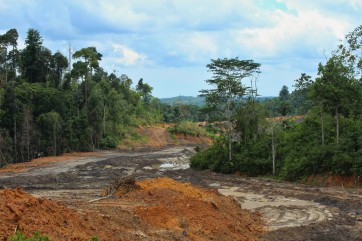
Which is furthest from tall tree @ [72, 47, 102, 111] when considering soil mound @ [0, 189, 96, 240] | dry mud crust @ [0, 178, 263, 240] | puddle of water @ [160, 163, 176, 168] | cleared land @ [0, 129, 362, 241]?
soil mound @ [0, 189, 96, 240]

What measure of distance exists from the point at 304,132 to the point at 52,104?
28.8 meters

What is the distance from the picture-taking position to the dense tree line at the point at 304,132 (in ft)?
89.1

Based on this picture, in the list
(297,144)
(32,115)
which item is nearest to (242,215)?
(297,144)

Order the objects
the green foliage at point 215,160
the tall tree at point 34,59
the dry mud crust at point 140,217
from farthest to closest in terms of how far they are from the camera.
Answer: the tall tree at point 34,59
the green foliage at point 215,160
the dry mud crust at point 140,217

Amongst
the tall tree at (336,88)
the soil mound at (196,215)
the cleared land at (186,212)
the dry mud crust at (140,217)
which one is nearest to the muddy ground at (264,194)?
the cleared land at (186,212)

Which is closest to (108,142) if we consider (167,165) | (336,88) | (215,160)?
(167,165)

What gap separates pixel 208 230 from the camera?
1392 cm

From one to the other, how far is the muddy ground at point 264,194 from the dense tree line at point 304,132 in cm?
173

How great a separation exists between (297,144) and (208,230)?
19.8 metres

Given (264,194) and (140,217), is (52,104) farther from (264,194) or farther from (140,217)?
(140,217)

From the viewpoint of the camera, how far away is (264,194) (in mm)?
24094

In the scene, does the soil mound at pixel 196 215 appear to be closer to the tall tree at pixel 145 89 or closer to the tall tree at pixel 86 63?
the tall tree at pixel 86 63

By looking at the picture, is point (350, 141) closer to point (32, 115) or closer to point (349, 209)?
point (349, 209)

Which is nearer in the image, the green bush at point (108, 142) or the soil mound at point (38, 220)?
the soil mound at point (38, 220)
